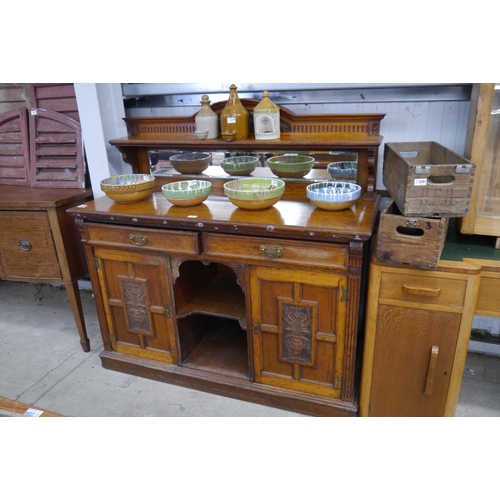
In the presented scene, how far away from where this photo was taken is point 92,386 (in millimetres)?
2521

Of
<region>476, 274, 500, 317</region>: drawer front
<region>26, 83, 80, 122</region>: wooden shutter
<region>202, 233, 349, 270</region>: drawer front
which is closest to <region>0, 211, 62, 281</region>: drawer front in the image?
<region>26, 83, 80, 122</region>: wooden shutter

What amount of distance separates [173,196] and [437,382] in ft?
5.05

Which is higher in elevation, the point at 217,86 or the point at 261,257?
the point at 217,86

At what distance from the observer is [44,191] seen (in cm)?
283

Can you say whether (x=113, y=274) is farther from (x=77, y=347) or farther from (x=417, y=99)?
(x=417, y=99)

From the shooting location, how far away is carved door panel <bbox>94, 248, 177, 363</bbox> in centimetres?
228

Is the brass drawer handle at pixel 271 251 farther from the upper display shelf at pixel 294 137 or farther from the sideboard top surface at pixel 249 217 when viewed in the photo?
the upper display shelf at pixel 294 137

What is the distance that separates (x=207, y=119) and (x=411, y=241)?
1306 mm

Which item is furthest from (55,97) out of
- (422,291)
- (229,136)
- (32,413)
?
(422,291)

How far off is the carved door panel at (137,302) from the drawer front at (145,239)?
6 centimetres

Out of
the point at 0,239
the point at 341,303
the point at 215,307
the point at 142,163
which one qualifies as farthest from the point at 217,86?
the point at 0,239

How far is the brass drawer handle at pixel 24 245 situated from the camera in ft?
8.64

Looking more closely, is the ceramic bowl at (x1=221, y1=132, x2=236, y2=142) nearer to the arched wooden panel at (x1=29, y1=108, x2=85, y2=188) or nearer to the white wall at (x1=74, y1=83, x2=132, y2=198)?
the white wall at (x1=74, y1=83, x2=132, y2=198)

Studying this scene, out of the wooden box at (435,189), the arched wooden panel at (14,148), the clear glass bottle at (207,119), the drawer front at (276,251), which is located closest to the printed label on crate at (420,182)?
the wooden box at (435,189)
